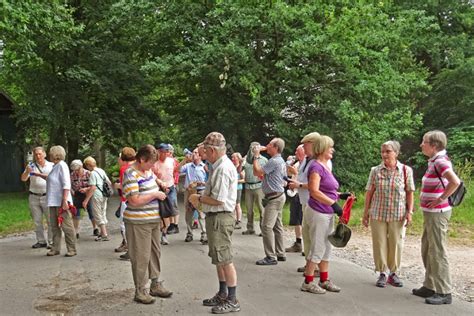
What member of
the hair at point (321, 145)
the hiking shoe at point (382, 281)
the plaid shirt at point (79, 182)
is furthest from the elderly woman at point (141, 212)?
the plaid shirt at point (79, 182)

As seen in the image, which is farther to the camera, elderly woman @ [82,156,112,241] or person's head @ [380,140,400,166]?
elderly woman @ [82,156,112,241]

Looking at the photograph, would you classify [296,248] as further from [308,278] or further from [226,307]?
[226,307]

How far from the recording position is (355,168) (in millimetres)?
16578

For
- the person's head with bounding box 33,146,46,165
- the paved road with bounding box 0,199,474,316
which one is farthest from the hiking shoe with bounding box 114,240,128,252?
the person's head with bounding box 33,146,46,165

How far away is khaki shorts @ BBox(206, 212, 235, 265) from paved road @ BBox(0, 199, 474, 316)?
0.59m

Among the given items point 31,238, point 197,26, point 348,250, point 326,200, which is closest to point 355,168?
point 197,26

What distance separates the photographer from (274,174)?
7.34 meters

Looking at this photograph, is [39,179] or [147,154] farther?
[39,179]

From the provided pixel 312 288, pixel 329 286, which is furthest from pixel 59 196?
pixel 329 286

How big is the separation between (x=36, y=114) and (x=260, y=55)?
7894 millimetres

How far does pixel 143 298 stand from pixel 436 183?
3.46 meters

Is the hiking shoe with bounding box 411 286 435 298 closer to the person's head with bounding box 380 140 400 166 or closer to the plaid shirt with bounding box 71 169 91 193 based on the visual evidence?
the person's head with bounding box 380 140 400 166

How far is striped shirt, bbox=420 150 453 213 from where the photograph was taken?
18.1ft

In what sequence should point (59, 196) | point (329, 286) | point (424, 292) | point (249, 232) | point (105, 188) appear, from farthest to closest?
point (249, 232) → point (105, 188) → point (59, 196) → point (329, 286) → point (424, 292)
